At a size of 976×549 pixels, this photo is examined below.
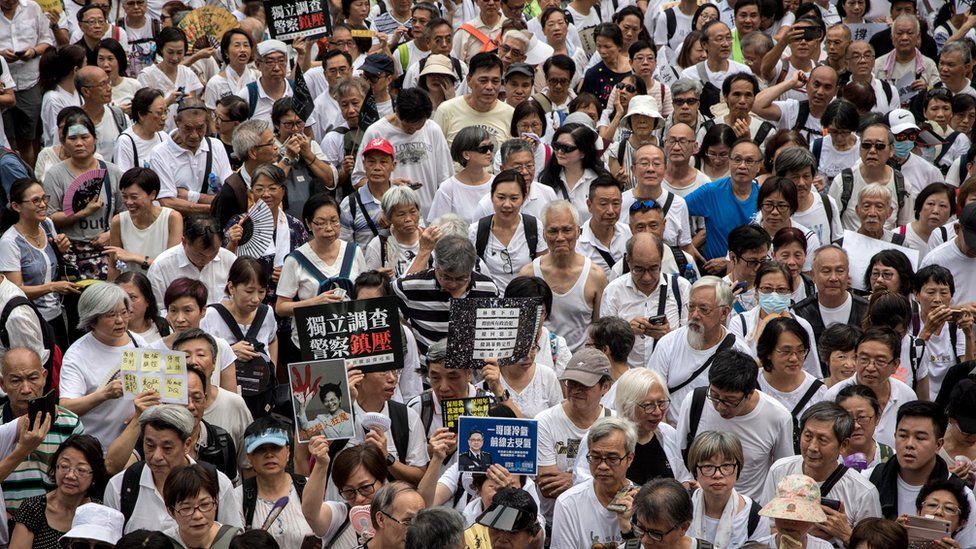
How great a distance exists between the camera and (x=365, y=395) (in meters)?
8.57

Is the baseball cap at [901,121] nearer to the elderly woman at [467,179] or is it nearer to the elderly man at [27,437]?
the elderly woman at [467,179]

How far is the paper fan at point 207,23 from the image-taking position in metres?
14.5

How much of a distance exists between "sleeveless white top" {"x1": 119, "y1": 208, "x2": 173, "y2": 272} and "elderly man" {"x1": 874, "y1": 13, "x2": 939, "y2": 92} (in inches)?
293

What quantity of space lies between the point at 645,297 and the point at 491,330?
1659 mm

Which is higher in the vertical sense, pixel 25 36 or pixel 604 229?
pixel 25 36

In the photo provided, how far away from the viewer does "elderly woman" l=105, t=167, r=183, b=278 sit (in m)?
10.8

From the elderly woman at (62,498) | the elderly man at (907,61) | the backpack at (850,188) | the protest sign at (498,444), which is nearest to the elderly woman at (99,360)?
the elderly woman at (62,498)

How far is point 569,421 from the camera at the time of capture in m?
8.37

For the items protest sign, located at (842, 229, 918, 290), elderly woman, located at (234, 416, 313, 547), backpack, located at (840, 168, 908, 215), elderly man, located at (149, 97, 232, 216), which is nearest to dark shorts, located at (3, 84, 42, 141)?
elderly man, located at (149, 97, 232, 216)

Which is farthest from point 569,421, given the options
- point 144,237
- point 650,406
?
point 144,237

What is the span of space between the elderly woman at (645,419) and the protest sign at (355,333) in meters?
1.24

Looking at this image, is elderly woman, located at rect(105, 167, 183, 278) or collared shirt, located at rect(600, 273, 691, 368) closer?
collared shirt, located at rect(600, 273, 691, 368)

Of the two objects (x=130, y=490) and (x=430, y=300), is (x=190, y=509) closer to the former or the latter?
(x=130, y=490)

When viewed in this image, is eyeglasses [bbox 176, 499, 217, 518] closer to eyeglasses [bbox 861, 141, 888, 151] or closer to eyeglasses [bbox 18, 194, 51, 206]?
eyeglasses [bbox 18, 194, 51, 206]
